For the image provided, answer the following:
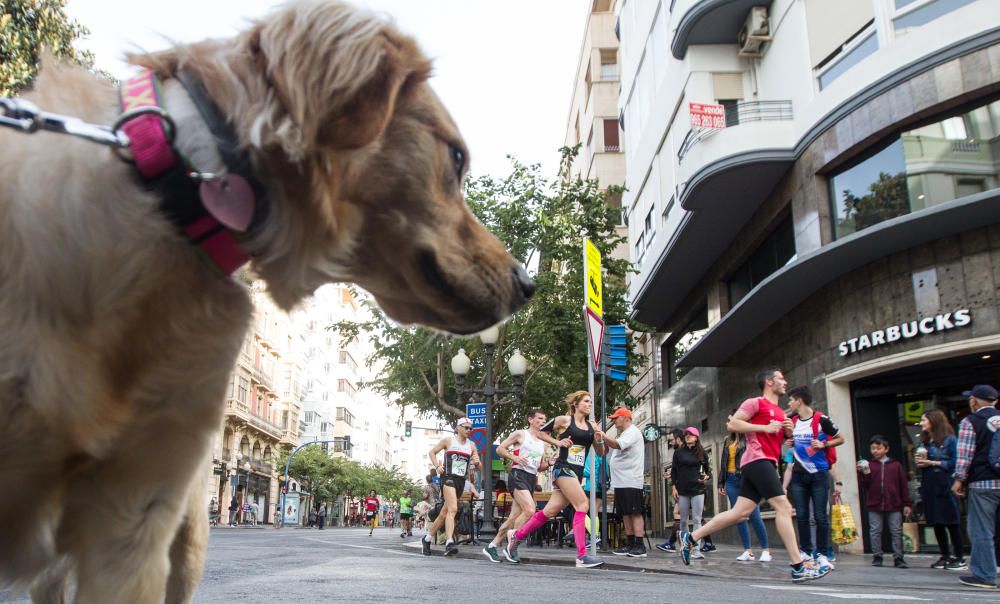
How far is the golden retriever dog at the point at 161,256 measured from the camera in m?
1.48

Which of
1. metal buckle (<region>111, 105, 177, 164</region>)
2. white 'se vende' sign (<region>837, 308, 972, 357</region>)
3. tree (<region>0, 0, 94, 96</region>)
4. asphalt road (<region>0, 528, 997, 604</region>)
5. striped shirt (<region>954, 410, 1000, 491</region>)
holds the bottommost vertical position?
asphalt road (<region>0, 528, 997, 604</region>)

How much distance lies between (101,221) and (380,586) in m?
4.57

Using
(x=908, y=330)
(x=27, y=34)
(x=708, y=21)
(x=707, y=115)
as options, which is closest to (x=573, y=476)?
(x=908, y=330)

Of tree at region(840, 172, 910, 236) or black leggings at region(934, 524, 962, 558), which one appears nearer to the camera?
black leggings at region(934, 524, 962, 558)

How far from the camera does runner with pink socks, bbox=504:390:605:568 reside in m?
9.96

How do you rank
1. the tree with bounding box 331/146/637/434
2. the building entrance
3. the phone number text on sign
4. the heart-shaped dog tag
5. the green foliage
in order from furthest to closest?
the green foliage, the tree with bounding box 331/146/637/434, the phone number text on sign, the building entrance, the heart-shaped dog tag

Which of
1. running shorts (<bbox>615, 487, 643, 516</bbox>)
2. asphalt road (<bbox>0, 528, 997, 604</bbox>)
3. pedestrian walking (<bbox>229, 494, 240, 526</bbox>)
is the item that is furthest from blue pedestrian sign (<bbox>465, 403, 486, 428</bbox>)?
pedestrian walking (<bbox>229, 494, 240, 526</bbox>)

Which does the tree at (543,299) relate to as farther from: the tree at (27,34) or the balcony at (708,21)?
the tree at (27,34)

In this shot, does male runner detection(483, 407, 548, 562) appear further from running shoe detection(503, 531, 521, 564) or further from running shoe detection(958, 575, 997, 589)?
running shoe detection(958, 575, 997, 589)

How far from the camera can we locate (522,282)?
89.3 inches

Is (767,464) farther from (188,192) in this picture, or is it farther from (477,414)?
(477,414)

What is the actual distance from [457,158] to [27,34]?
14.4 metres

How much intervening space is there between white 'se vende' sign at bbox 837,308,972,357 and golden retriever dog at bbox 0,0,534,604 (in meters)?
14.3

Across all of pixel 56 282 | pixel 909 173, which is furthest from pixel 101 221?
pixel 909 173
